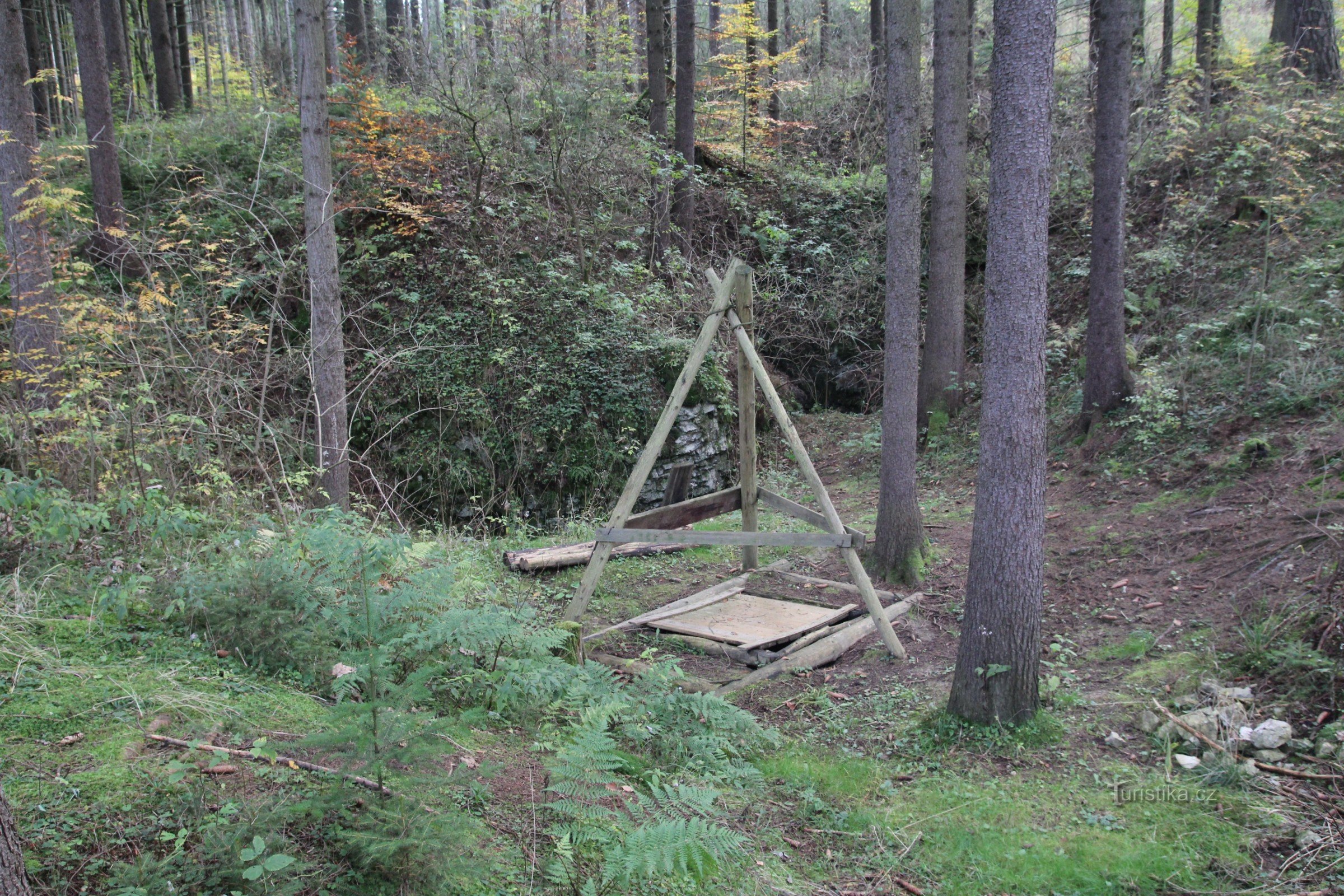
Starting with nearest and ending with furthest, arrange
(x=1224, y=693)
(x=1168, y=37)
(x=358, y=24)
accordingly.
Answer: (x=1224, y=693)
(x=1168, y=37)
(x=358, y=24)

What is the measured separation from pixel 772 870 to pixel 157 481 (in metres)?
5.17

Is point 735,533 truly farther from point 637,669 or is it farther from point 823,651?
point 637,669

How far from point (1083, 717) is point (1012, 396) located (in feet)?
6.91

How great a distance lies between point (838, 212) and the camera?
1712 cm

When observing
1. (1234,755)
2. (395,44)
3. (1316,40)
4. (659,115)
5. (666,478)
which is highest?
(395,44)

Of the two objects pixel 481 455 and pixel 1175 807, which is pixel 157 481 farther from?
pixel 1175 807

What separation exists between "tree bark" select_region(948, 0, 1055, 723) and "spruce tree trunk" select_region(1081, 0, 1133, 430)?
21.2ft

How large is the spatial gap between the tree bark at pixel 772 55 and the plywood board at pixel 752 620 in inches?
585

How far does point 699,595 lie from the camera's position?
7629 millimetres

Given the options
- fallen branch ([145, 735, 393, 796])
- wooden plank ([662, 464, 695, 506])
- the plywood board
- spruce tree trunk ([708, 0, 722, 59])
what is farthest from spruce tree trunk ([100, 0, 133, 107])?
fallen branch ([145, 735, 393, 796])

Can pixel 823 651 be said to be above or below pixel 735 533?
below

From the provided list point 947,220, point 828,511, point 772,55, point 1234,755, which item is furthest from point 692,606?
point 772,55

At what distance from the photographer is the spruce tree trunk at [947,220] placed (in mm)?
10734

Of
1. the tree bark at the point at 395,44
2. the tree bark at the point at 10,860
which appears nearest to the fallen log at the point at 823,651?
the tree bark at the point at 10,860
